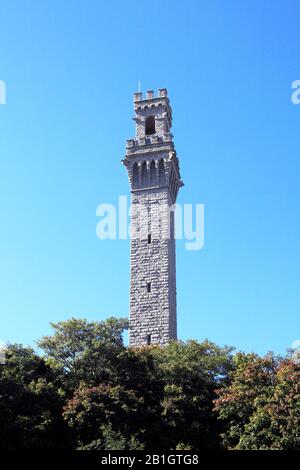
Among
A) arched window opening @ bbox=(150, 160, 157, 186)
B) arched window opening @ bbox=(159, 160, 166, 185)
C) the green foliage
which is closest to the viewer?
the green foliage

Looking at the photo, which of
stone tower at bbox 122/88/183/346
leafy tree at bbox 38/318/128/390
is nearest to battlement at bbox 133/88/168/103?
stone tower at bbox 122/88/183/346

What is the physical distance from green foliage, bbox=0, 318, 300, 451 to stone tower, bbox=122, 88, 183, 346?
359 inches

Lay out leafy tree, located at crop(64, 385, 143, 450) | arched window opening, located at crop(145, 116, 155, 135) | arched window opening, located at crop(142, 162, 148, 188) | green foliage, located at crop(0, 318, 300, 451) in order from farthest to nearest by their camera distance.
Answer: arched window opening, located at crop(145, 116, 155, 135) < arched window opening, located at crop(142, 162, 148, 188) < leafy tree, located at crop(64, 385, 143, 450) < green foliage, located at crop(0, 318, 300, 451)

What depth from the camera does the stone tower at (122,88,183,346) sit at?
5147cm

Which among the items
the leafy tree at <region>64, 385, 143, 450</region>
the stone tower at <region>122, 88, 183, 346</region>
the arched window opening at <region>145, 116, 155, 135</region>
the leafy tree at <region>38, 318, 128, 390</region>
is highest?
the arched window opening at <region>145, 116, 155, 135</region>

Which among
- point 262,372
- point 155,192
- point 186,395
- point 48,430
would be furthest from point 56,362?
point 155,192

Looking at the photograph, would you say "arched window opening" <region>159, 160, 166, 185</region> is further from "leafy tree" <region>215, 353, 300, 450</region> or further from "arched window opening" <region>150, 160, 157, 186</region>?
"leafy tree" <region>215, 353, 300, 450</region>

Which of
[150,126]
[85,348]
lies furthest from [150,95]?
[85,348]

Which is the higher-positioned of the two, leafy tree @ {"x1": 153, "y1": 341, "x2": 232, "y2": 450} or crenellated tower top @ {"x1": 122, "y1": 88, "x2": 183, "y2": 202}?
crenellated tower top @ {"x1": 122, "y1": 88, "x2": 183, "y2": 202}

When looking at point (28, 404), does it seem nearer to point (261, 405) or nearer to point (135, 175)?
point (261, 405)

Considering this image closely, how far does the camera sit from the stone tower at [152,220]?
5147 centimetres

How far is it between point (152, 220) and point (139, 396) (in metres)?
20.1

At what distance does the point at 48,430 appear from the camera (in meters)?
36.3

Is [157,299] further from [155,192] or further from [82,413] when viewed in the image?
[82,413]
